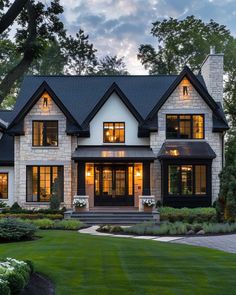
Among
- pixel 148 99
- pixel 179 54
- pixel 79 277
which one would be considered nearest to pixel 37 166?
pixel 148 99

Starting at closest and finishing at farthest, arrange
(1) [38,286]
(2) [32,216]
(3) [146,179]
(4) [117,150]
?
(1) [38,286] < (2) [32,216] < (3) [146,179] < (4) [117,150]

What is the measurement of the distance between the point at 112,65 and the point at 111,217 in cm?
4359

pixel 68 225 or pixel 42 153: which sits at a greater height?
pixel 42 153

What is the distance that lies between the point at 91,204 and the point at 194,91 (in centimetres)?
942

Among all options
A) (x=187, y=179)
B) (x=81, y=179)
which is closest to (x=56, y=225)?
(x=81, y=179)

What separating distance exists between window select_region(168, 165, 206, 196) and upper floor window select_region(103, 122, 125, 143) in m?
3.94

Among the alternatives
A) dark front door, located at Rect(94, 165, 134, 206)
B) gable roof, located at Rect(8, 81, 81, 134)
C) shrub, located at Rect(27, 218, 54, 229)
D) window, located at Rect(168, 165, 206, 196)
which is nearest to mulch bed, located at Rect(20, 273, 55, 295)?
shrub, located at Rect(27, 218, 54, 229)

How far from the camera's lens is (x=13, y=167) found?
31344 millimetres

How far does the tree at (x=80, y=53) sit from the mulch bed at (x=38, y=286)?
57150mm

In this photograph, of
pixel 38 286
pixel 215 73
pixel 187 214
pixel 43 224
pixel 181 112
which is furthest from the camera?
pixel 215 73

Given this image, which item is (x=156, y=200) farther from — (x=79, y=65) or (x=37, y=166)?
(x=79, y=65)

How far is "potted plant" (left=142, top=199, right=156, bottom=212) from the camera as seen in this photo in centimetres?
2860

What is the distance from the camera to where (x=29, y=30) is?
6.84m

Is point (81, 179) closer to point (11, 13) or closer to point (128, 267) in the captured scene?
point (128, 267)
